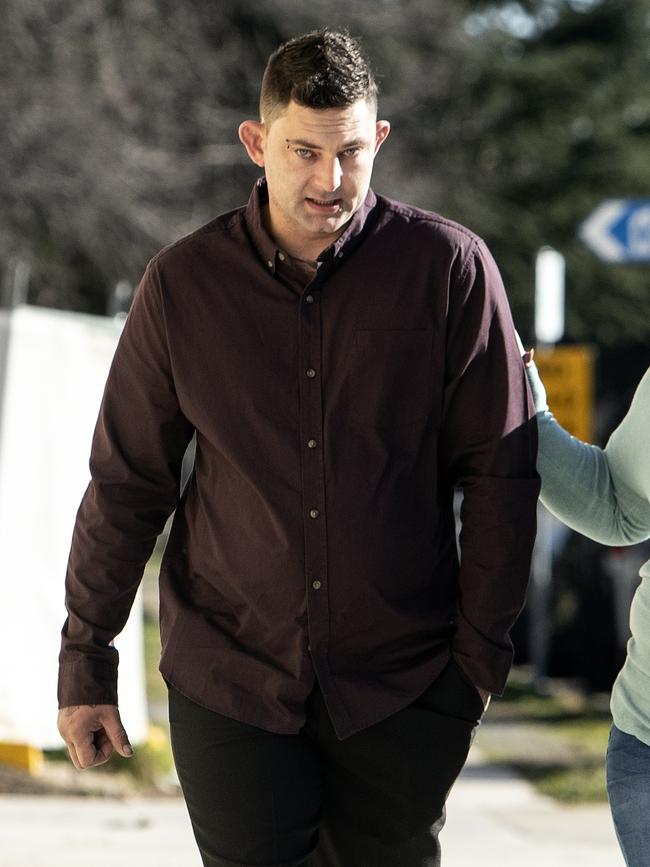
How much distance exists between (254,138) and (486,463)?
732 mm

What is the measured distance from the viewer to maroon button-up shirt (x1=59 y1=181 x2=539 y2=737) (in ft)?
9.57

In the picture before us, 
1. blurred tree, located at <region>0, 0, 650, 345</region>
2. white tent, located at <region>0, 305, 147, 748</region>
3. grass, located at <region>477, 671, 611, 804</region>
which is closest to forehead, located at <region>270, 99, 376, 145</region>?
white tent, located at <region>0, 305, 147, 748</region>

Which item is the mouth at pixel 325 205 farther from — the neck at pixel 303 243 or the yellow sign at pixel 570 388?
the yellow sign at pixel 570 388

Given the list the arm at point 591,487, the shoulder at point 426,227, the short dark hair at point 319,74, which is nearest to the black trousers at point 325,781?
the arm at point 591,487

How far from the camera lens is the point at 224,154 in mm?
15234

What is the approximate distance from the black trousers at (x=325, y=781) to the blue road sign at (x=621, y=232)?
15.1 feet

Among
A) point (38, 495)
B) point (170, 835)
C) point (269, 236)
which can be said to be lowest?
point (170, 835)

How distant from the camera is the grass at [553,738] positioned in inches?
322

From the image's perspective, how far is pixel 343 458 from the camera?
9.55 feet

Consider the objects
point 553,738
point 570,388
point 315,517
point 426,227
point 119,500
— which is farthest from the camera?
point 570,388

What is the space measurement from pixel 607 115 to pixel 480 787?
16027 millimetres

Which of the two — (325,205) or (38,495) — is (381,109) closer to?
(38,495)

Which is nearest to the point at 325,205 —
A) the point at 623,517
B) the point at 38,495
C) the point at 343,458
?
the point at 343,458

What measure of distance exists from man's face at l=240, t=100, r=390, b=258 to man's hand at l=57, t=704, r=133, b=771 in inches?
39.8
